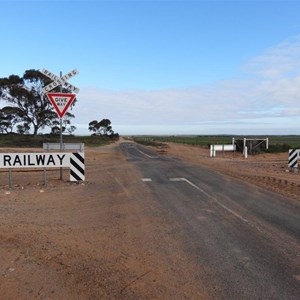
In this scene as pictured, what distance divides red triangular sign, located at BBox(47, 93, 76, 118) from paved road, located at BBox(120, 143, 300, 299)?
4455mm

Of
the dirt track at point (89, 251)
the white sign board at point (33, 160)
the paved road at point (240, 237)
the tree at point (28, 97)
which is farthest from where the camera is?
the tree at point (28, 97)

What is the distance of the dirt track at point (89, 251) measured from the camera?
4699 mm

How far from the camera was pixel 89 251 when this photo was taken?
6184mm

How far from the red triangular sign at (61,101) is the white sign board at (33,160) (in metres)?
1.55

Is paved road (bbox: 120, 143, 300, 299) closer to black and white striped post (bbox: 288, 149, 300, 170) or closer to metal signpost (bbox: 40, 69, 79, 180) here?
metal signpost (bbox: 40, 69, 79, 180)

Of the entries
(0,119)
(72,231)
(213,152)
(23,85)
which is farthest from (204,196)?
(0,119)

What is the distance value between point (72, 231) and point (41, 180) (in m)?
8.25

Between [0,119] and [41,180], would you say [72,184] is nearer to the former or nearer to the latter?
[41,180]

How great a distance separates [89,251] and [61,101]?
28.9ft

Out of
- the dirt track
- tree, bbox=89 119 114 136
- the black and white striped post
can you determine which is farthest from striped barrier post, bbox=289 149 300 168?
tree, bbox=89 119 114 136

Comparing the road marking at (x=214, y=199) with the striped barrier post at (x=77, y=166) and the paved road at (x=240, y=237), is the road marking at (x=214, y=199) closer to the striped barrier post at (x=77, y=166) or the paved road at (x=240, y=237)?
the paved road at (x=240, y=237)

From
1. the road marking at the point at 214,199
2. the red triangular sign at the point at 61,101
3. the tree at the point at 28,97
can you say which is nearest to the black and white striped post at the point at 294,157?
the road marking at the point at 214,199

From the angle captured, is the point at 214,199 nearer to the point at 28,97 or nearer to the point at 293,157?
the point at 293,157

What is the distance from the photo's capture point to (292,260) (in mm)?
5777
